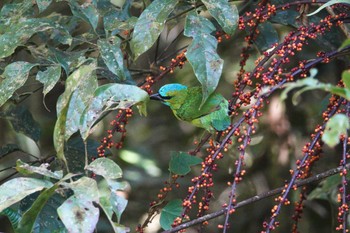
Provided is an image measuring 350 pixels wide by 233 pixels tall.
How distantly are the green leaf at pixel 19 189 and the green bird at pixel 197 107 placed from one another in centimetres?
61

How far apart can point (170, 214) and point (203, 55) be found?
1.22 feet

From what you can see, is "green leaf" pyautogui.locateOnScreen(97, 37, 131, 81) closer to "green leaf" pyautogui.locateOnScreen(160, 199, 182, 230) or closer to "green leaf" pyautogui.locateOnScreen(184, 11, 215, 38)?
"green leaf" pyautogui.locateOnScreen(184, 11, 215, 38)

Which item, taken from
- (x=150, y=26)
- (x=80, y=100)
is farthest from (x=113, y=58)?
(x=80, y=100)

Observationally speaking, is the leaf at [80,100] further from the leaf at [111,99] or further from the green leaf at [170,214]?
the green leaf at [170,214]

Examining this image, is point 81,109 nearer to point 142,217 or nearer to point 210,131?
point 210,131

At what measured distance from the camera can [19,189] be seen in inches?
52.3

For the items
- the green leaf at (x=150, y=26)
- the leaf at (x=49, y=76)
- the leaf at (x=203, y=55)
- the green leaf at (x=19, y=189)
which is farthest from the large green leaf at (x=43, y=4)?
the green leaf at (x=19, y=189)

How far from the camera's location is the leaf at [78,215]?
125 cm

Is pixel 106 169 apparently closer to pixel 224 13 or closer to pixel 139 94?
pixel 139 94

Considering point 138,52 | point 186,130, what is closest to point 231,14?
point 138,52

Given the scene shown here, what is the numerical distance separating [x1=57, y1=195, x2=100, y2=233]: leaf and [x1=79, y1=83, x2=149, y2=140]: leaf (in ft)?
0.84

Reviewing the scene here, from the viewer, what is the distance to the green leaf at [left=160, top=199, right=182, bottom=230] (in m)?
1.64

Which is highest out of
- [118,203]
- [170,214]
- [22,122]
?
[118,203]

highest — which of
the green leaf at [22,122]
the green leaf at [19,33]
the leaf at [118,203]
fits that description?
the green leaf at [19,33]
